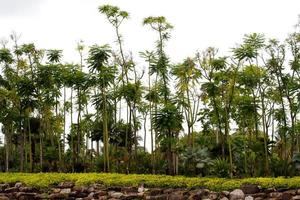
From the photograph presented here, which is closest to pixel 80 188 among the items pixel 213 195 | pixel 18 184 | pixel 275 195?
pixel 18 184

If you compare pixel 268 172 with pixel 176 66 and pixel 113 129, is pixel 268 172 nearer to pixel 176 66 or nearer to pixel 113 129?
pixel 176 66

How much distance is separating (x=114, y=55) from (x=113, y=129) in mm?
3403

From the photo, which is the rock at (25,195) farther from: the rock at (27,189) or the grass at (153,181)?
the grass at (153,181)

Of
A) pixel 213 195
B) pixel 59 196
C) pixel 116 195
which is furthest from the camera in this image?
pixel 59 196

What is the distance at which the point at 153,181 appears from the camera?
15828 mm

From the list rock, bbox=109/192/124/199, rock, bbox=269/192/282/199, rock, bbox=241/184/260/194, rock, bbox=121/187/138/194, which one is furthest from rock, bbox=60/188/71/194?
rock, bbox=269/192/282/199

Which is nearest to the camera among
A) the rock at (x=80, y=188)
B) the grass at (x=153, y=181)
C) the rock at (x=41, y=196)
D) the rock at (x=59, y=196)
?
the grass at (x=153, y=181)

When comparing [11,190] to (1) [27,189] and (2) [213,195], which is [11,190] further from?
(2) [213,195]

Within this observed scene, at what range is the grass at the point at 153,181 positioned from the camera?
46.4 feet

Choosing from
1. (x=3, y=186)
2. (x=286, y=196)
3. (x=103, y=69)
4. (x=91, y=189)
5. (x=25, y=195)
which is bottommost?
(x=286, y=196)

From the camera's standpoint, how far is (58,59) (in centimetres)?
2202

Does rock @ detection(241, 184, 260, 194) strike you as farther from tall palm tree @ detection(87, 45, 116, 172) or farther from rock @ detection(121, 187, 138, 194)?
tall palm tree @ detection(87, 45, 116, 172)

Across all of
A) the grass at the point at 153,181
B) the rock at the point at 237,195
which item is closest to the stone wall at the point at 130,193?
the rock at the point at 237,195

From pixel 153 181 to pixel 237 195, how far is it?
319 centimetres
